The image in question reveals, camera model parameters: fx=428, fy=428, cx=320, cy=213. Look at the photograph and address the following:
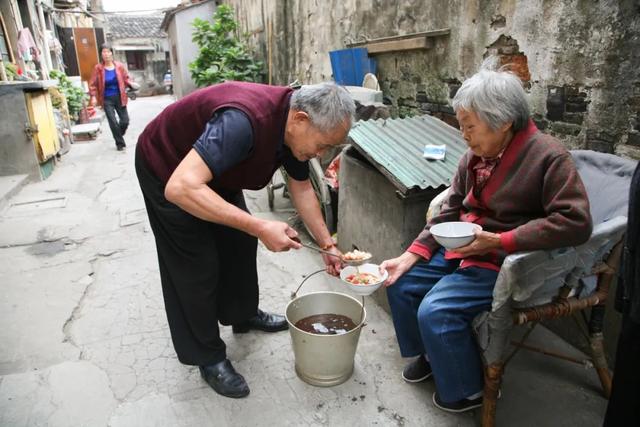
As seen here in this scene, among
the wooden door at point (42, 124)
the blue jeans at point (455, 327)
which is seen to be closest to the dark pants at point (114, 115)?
the wooden door at point (42, 124)

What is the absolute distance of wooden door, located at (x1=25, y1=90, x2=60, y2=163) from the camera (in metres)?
6.21

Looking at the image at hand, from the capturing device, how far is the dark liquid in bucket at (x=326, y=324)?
7.96ft

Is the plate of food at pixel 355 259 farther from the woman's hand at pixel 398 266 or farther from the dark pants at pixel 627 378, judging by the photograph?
the dark pants at pixel 627 378

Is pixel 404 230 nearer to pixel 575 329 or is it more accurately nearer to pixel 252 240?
pixel 252 240

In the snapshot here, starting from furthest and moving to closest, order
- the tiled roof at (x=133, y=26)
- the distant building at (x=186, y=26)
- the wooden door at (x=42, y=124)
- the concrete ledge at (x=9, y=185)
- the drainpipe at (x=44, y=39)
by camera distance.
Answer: the tiled roof at (x=133, y=26) → the distant building at (x=186, y=26) → the drainpipe at (x=44, y=39) → the wooden door at (x=42, y=124) → the concrete ledge at (x=9, y=185)

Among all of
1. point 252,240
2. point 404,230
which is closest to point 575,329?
point 404,230

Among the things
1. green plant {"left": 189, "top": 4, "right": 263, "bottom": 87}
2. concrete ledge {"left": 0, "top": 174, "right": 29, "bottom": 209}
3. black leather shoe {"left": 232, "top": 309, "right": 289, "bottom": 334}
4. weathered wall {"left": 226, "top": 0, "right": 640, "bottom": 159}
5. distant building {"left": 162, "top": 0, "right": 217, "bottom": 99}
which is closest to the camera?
weathered wall {"left": 226, "top": 0, "right": 640, "bottom": 159}

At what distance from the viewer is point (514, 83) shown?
6.26ft

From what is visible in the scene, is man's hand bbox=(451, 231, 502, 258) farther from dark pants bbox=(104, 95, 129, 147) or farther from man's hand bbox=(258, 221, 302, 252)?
dark pants bbox=(104, 95, 129, 147)

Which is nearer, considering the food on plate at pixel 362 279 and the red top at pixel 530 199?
the red top at pixel 530 199

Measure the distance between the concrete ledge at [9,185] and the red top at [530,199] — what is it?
223 inches

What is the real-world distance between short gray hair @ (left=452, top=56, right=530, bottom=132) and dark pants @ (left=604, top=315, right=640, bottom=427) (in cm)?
92

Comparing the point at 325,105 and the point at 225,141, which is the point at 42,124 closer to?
the point at 225,141

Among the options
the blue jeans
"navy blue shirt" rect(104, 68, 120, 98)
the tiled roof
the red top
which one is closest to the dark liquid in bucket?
the blue jeans
